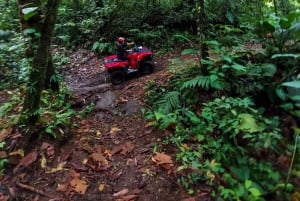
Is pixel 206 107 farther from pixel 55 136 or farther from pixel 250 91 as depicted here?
pixel 55 136

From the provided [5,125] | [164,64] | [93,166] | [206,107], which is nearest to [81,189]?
[93,166]

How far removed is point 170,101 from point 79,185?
1.89 metres

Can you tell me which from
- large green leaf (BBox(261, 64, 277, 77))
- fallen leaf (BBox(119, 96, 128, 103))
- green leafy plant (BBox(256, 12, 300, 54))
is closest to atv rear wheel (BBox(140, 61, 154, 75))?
fallen leaf (BBox(119, 96, 128, 103))

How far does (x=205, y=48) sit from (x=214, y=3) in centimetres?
513

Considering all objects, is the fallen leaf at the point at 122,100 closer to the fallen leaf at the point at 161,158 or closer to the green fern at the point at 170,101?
the green fern at the point at 170,101

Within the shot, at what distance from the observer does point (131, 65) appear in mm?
7023

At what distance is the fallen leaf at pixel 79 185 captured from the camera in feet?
13.5

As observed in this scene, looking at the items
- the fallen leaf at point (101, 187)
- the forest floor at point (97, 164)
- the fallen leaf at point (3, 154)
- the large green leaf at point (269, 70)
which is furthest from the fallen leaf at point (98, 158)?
the large green leaf at point (269, 70)

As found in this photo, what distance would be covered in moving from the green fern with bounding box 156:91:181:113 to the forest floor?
374 mm

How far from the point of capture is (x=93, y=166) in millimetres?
4449

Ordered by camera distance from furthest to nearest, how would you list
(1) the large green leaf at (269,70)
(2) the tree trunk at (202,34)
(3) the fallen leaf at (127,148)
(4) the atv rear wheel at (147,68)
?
1. (4) the atv rear wheel at (147,68)
2. (2) the tree trunk at (202,34)
3. (1) the large green leaf at (269,70)
4. (3) the fallen leaf at (127,148)

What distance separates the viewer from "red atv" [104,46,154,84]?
6.91m

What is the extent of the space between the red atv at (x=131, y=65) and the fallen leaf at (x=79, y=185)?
3.04 metres

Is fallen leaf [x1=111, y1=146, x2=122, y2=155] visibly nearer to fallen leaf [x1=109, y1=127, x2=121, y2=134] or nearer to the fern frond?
fallen leaf [x1=109, y1=127, x2=121, y2=134]
